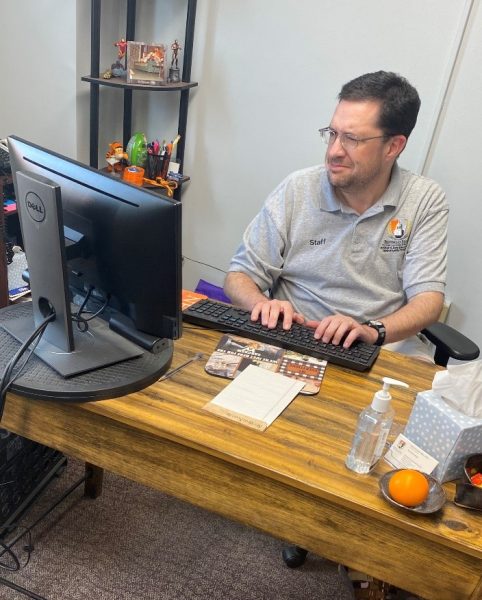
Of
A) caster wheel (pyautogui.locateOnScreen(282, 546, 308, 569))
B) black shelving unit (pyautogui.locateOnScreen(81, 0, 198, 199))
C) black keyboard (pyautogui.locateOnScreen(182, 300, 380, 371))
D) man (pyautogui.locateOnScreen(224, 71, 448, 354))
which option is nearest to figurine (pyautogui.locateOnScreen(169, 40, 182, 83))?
black shelving unit (pyautogui.locateOnScreen(81, 0, 198, 199))

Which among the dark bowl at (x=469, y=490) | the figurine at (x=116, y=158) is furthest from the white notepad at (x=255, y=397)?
the figurine at (x=116, y=158)

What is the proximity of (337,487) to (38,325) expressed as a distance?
0.68 m

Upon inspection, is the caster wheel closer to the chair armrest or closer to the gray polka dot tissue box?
the chair armrest

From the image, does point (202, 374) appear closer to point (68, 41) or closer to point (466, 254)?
point (466, 254)

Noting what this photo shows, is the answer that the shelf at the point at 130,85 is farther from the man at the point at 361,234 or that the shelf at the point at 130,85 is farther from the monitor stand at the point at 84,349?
the monitor stand at the point at 84,349

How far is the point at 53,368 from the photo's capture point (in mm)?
1165

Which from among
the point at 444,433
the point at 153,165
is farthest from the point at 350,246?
the point at 153,165

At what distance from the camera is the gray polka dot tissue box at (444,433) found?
3.22 feet

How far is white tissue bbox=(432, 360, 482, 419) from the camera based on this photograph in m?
1.00

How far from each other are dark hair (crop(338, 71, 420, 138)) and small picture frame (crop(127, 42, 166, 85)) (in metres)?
1.05

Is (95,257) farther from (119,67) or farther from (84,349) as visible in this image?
(119,67)

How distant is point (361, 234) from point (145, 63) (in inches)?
50.6

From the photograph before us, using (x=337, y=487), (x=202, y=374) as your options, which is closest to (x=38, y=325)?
(x=202, y=374)

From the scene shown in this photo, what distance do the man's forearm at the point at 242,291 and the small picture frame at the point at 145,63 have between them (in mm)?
1099
